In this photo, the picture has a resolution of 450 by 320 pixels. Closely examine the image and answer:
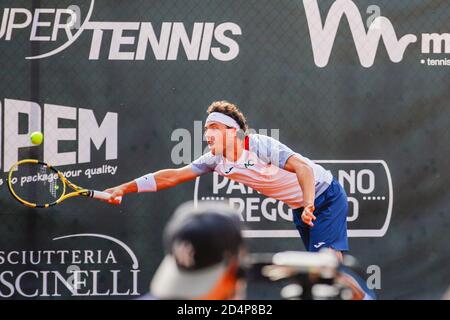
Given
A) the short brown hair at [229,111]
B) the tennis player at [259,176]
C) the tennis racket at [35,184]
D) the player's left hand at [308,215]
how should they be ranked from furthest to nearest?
the tennis racket at [35,184]
the short brown hair at [229,111]
the tennis player at [259,176]
the player's left hand at [308,215]

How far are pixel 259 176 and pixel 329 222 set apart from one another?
0.59 metres

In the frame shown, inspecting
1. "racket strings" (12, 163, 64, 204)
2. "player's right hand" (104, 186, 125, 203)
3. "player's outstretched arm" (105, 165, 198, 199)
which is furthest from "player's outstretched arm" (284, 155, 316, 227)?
"racket strings" (12, 163, 64, 204)

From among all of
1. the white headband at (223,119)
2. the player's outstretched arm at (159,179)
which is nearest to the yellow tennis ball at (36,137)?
the player's outstretched arm at (159,179)

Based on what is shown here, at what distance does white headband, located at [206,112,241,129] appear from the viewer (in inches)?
245

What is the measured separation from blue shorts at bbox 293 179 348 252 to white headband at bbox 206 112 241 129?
0.77 metres

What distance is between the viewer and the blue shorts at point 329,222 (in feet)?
20.1

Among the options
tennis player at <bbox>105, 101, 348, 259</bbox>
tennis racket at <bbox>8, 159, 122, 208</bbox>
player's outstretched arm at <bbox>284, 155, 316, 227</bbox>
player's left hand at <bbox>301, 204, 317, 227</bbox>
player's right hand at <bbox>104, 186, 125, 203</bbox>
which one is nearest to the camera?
player's left hand at <bbox>301, 204, 317, 227</bbox>

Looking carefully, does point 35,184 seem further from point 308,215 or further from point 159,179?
point 308,215

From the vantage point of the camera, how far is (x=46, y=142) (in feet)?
21.0

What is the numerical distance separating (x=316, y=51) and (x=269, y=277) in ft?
13.0

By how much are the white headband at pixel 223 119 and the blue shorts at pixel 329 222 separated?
0.77 metres

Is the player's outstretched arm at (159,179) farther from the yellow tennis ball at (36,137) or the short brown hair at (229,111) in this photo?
the yellow tennis ball at (36,137)

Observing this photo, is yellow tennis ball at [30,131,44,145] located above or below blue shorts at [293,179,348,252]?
above

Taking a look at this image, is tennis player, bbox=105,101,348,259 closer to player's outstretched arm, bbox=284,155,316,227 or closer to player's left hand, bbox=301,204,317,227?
player's outstretched arm, bbox=284,155,316,227
